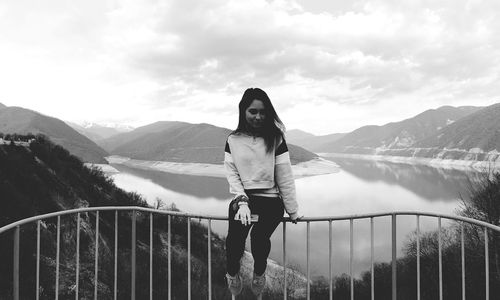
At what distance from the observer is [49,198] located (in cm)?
1421

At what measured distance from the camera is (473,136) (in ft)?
439

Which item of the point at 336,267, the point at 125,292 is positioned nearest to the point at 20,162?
the point at 125,292

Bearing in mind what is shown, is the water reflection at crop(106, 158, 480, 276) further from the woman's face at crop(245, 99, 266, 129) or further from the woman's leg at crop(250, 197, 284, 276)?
the woman's face at crop(245, 99, 266, 129)

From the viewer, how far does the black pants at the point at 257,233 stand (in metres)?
2.38

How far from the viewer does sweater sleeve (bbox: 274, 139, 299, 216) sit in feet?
7.98

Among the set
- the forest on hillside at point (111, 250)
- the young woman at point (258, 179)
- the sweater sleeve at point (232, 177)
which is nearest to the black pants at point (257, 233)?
the young woman at point (258, 179)

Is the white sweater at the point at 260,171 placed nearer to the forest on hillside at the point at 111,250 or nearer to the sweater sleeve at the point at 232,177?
the sweater sleeve at the point at 232,177

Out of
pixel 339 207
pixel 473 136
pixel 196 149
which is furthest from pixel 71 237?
pixel 473 136

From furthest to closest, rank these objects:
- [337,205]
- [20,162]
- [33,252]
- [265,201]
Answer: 1. [337,205]
2. [20,162]
3. [33,252]
4. [265,201]

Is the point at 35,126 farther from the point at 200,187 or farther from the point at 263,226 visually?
the point at 263,226

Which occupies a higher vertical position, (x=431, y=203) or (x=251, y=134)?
(x=251, y=134)

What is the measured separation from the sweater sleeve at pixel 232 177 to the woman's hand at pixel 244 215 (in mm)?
108

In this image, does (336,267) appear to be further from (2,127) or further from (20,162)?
(2,127)

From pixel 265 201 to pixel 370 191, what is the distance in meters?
66.3
